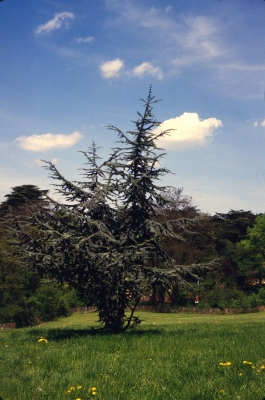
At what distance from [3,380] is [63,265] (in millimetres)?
6373

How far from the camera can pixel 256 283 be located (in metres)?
62.6

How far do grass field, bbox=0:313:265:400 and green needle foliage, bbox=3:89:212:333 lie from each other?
219cm

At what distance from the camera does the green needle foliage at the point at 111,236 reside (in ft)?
43.0

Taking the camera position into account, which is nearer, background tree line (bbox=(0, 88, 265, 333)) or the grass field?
the grass field

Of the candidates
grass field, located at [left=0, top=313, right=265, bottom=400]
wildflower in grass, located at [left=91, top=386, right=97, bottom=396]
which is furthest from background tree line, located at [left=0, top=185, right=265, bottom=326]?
wildflower in grass, located at [left=91, top=386, right=97, bottom=396]

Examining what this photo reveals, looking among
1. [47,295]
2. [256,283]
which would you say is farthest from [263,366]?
[256,283]

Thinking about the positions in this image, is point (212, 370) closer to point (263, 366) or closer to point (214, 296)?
point (263, 366)

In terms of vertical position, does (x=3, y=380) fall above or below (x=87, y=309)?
above

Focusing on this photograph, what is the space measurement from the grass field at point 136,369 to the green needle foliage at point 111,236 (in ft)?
7.20

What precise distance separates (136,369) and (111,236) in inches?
242

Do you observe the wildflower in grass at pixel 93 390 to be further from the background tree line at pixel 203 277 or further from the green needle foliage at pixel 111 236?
the background tree line at pixel 203 277

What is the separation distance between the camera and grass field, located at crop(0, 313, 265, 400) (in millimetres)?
6379

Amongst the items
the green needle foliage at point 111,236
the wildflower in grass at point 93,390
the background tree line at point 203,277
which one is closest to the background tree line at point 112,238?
the green needle foliage at point 111,236

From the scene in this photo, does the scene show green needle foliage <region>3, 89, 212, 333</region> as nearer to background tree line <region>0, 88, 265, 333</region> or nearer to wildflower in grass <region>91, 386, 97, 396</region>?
background tree line <region>0, 88, 265, 333</region>
